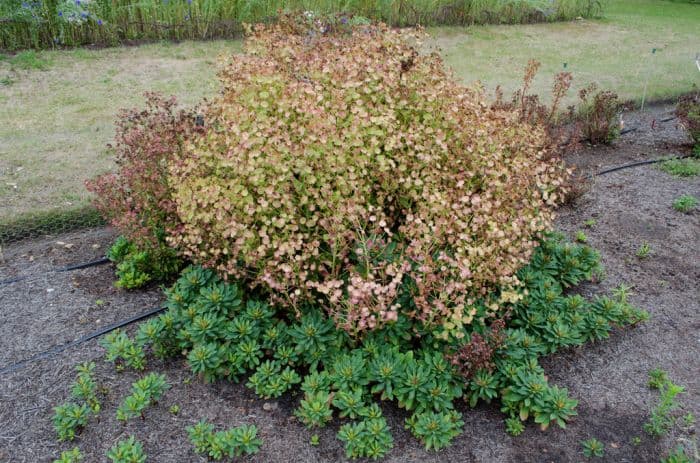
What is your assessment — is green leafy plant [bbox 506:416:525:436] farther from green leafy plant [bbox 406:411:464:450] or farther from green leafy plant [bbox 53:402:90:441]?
green leafy plant [bbox 53:402:90:441]

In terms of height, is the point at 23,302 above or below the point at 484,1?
below

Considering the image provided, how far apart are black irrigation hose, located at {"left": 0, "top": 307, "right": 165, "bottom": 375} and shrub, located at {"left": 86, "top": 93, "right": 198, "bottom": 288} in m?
0.27

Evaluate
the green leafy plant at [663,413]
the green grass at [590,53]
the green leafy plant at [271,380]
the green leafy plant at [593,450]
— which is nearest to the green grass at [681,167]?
the green grass at [590,53]

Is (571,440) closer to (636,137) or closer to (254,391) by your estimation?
Answer: (254,391)

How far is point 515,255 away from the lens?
9.37 ft

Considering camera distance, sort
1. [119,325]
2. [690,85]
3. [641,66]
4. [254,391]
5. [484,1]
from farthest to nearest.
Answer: [484,1]
[641,66]
[690,85]
[119,325]
[254,391]

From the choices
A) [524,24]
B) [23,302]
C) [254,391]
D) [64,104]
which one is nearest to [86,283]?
[23,302]

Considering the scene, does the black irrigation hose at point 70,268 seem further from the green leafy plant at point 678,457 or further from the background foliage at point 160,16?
the background foliage at point 160,16

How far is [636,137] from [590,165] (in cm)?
113

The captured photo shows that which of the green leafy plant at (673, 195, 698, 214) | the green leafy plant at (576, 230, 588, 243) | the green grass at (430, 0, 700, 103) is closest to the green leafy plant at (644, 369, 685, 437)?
the green leafy plant at (576, 230, 588, 243)

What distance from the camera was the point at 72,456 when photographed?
229 cm

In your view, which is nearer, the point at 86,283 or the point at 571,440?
the point at 571,440

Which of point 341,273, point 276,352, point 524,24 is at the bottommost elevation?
point 276,352

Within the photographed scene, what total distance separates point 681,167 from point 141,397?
4.75m
